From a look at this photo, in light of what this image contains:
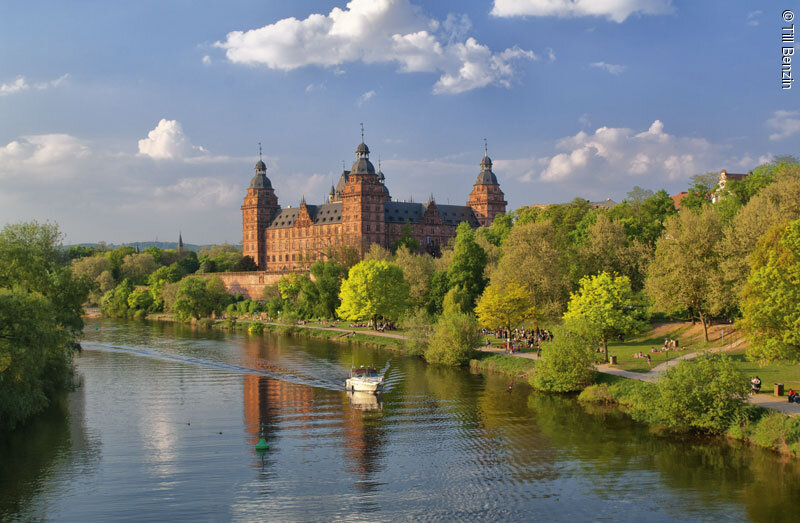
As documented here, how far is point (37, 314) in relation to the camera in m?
34.6

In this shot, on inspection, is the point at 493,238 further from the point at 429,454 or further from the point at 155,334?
the point at 429,454

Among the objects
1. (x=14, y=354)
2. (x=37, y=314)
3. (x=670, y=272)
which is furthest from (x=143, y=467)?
(x=670, y=272)

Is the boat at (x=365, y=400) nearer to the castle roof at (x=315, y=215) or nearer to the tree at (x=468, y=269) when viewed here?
the tree at (x=468, y=269)

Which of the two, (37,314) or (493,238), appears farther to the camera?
(493,238)

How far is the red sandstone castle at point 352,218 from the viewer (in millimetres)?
135125

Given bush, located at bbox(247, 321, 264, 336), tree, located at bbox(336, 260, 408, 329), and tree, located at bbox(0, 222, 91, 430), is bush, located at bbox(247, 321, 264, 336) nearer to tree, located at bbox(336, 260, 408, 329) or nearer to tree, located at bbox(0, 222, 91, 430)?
tree, located at bbox(336, 260, 408, 329)

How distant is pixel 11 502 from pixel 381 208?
114 metres

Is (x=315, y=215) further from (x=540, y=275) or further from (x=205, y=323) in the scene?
(x=540, y=275)

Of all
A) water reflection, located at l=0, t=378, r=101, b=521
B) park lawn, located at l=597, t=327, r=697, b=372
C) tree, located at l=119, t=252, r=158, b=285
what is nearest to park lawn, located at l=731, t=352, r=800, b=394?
park lawn, located at l=597, t=327, r=697, b=372

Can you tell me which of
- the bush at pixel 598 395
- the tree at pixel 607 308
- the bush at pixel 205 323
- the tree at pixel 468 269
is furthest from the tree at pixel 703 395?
the bush at pixel 205 323

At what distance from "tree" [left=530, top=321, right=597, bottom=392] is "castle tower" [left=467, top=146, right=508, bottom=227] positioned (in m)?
114

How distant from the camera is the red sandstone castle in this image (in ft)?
443

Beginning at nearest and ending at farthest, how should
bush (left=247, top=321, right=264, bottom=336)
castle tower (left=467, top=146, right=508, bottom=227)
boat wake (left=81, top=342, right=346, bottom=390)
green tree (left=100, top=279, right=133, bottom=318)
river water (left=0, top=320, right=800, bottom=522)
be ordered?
river water (left=0, top=320, right=800, bottom=522)
boat wake (left=81, top=342, right=346, bottom=390)
bush (left=247, top=321, right=264, bottom=336)
green tree (left=100, top=279, right=133, bottom=318)
castle tower (left=467, top=146, right=508, bottom=227)

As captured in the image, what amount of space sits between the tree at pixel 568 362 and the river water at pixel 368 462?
3.88 ft
